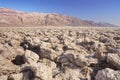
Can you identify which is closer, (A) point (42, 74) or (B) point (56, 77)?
(A) point (42, 74)

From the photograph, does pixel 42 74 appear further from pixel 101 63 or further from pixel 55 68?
pixel 101 63

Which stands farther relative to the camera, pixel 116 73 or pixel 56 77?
pixel 56 77

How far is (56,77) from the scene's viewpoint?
182 inches

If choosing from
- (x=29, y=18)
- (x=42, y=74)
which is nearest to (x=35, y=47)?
(x=42, y=74)

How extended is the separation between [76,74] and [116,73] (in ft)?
3.47

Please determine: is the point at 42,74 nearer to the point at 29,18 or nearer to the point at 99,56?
the point at 99,56

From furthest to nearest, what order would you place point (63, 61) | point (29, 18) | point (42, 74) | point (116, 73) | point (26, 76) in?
point (29, 18) → point (63, 61) → point (26, 76) → point (42, 74) → point (116, 73)

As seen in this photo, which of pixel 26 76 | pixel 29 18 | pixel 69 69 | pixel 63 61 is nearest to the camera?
pixel 26 76

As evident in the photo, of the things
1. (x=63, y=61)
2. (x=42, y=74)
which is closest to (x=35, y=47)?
(x=63, y=61)

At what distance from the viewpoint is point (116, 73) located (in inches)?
155

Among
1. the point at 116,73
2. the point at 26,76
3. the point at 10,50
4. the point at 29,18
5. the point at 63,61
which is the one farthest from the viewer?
Answer: the point at 29,18

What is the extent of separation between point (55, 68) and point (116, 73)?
1.73 metres

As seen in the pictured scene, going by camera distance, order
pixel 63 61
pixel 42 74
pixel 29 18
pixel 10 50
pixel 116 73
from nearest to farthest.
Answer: pixel 116 73 < pixel 42 74 < pixel 63 61 < pixel 10 50 < pixel 29 18

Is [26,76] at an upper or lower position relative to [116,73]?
lower
